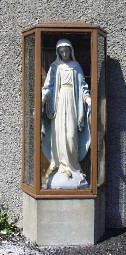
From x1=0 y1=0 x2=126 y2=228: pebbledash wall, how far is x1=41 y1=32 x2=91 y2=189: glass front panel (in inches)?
24.9

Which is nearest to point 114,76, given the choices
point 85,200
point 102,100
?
point 102,100

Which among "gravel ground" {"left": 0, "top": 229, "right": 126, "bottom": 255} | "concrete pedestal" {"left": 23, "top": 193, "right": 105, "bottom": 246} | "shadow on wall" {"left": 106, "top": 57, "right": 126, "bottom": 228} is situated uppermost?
"shadow on wall" {"left": 106, "top": 57, "right": 126, "bottom": 228}

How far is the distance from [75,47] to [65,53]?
0.12 metres

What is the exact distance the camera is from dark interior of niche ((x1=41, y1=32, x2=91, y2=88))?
5.48m

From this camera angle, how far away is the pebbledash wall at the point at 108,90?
611 centimetres

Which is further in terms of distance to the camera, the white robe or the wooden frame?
the white robe

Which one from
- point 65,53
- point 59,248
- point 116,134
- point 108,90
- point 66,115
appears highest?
point 65,53

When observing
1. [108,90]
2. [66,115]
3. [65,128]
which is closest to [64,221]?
[65,128]

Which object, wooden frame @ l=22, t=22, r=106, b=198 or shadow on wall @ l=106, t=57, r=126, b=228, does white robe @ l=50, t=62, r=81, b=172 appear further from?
shadow on wall @ l=106, t=57, r=126, b=228

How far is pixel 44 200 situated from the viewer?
5457 millimetres

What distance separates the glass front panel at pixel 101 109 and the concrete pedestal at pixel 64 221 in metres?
0.42

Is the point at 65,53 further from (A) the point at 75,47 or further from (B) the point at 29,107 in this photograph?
(B) the point at 29,107

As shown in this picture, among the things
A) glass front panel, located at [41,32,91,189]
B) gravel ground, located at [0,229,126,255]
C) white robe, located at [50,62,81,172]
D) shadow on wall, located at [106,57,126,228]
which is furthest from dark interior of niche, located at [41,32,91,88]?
gravel ground, located at [0,229,126,255]

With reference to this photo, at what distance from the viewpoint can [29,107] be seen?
5.80 metres
